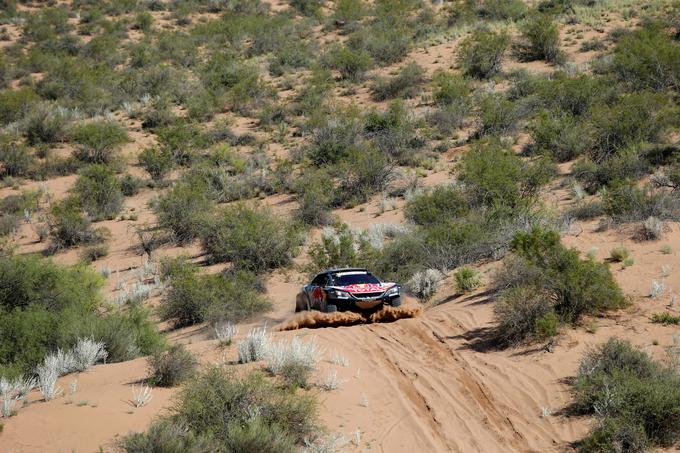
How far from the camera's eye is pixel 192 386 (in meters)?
10.5

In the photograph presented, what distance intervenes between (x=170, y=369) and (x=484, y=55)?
35359mm

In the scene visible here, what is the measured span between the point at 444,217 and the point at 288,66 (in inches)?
1052

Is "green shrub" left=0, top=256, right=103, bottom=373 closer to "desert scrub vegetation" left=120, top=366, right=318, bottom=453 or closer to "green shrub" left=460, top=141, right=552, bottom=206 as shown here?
"desert scrub vegetation" left=120, top=366, right=318, bottom=453

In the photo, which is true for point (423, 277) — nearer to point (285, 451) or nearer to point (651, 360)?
point (651, 360)

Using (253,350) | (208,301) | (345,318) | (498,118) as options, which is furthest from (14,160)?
(253,350)

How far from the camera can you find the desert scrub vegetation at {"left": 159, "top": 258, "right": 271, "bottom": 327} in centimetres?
2088

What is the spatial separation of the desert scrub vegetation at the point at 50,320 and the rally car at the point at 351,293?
3750mm

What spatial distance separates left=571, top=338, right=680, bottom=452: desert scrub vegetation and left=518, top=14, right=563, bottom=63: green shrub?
1349 inches

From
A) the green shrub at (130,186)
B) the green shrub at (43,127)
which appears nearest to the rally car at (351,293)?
the green shrub at (130,186)

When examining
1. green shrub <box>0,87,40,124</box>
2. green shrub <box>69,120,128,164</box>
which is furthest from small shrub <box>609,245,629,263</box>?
green shrub <box>0,87,40,124</box>

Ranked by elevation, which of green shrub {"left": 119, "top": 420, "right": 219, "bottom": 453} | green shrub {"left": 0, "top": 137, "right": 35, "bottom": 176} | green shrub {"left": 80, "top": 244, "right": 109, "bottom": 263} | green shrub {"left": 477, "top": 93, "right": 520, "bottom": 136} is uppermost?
green shrub {"left": 119, "top": 420, "right": 219, "bottom": 453}

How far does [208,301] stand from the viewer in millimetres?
21203

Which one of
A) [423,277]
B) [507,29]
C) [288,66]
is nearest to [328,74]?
[288,66]

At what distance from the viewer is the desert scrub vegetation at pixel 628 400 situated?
9984 millimetres
